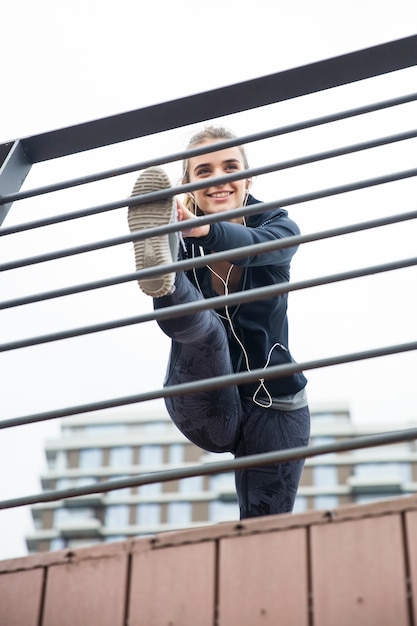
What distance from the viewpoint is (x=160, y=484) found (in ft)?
193

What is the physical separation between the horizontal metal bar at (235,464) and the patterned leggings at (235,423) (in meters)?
0.70

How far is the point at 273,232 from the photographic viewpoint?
8.52 feet

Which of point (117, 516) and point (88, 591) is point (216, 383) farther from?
point (117, 516)

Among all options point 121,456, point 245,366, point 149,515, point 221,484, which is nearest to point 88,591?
point 245,366

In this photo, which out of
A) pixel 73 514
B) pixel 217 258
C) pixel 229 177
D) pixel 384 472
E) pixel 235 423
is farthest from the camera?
pixel 73 514

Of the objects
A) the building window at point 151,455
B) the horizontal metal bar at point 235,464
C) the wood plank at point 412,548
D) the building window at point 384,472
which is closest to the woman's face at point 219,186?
the horizontal metal bar at point 235,464

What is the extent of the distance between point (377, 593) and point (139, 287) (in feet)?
2.82

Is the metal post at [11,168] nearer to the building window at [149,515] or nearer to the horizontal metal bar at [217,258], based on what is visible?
the horizontal metal bar at [217,258]

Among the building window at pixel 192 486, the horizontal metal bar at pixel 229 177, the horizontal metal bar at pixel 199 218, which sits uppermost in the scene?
the building window at pixel 192 486

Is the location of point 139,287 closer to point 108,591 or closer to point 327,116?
point 327,116

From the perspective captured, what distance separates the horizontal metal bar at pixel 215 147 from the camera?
81.9 inches

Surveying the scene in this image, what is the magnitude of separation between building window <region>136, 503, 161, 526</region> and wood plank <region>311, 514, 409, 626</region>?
194 ft

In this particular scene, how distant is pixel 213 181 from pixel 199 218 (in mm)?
97

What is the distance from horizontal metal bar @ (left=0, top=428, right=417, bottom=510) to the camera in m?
1.65
